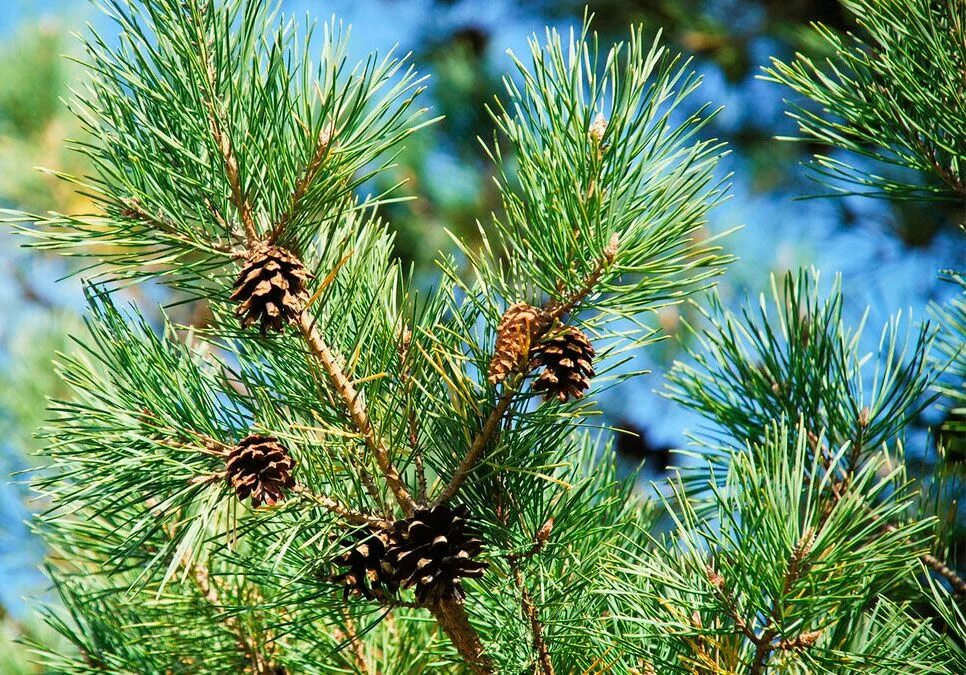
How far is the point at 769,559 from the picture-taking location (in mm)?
589

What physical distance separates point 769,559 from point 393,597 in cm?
23

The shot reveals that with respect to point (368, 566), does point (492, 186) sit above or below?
above

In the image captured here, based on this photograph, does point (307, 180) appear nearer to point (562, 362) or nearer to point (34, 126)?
point (562, 362)

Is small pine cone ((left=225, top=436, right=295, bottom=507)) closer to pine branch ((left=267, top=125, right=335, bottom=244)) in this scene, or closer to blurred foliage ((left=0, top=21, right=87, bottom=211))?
pine branch ((left=267, top=125, right=335, bottom=244))

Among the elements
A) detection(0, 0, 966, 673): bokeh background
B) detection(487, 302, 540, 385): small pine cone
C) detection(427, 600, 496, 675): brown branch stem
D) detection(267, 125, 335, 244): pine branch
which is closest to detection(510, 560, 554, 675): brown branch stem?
detection(427, 600, 496, 675): brown branch stem

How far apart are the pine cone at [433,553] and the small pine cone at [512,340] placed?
0.09m

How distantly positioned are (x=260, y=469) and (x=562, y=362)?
0.18 m

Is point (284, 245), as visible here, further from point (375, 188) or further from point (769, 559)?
point (375, 188)

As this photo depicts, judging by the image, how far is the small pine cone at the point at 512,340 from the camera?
61cm

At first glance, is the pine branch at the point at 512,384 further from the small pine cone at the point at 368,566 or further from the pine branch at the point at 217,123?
the pine branch at the point at 217,123

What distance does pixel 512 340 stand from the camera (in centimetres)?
62

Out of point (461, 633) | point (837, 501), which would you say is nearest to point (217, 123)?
point (461, 633)

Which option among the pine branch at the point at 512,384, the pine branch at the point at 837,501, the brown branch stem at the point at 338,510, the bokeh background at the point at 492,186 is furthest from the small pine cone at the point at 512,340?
the bokeh background at the point at 492,186

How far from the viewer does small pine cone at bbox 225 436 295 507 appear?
0.60 m
